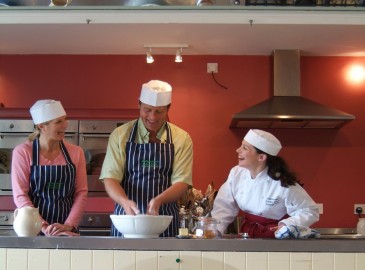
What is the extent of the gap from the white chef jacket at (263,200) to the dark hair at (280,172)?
0.08ft

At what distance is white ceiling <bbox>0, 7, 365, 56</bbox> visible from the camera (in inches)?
168

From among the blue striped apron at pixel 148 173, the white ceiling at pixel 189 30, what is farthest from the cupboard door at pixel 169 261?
the white ceiling at pixel 189 30

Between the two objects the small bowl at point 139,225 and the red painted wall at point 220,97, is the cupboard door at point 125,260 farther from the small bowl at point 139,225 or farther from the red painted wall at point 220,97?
the red painted wall at point 220,97

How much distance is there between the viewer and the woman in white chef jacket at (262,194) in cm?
316

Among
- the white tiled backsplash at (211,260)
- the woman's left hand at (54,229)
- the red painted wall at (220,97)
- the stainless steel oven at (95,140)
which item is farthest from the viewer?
the red painted wall at (220,97)

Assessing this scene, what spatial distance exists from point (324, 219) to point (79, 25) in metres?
2.70

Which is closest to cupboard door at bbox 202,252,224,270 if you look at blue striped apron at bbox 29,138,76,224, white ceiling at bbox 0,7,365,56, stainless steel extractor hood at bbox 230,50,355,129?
blue striped apron at bbox 29,138,76,224

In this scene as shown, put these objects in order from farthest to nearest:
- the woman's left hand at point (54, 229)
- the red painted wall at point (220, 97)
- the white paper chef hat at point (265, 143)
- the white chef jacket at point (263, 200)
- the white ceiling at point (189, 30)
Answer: the red painted wall at point (220, 97)
the white ceiling at point (189, 30)
the white paper chef hat at point (265, 143)
the white chef jacket at point (263, 200)
the woman's left hand at point (54, 229)

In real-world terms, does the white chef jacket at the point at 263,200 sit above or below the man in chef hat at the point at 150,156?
below

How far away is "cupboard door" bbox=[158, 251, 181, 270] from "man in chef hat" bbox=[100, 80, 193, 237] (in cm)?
79

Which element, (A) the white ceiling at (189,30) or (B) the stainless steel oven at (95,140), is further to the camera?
(B) the stainless steel oven at (95,140)

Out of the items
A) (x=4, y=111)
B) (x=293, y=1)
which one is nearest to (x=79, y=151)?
(x=4, y=111)

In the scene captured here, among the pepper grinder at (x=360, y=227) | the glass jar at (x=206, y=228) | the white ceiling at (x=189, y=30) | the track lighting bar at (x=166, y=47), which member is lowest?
the pepper grinder at (x=360, y=227)

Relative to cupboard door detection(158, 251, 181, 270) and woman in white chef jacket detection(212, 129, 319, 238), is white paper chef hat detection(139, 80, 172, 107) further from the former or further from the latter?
cupboard door detection(158, 251, 181, 270)
